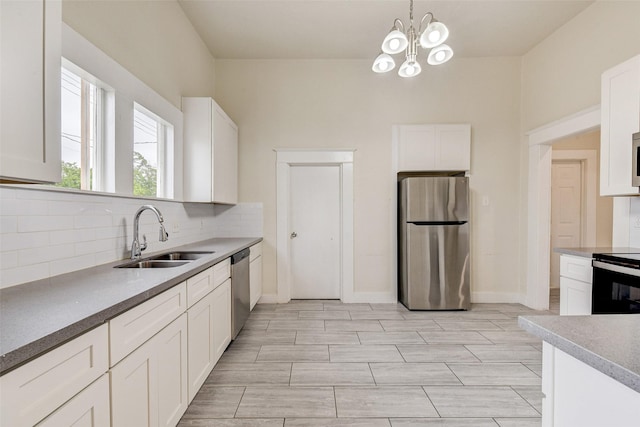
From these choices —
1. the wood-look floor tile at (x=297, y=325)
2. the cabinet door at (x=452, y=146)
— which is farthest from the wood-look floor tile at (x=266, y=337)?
the cabinet door at (x=452, y=146)

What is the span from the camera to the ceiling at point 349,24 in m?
3.04

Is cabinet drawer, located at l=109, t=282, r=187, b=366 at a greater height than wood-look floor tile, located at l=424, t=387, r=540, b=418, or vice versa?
cabinet drawer, located at l=109, t=282, r=187, b=366

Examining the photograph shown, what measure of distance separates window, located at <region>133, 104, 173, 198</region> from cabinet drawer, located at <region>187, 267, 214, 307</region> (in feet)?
2.85

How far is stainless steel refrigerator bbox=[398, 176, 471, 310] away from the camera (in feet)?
12.3

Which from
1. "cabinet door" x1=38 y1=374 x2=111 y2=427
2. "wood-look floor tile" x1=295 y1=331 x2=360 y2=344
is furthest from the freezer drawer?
"cabinet door" x1=38 y1=374 x2=111 y2=427

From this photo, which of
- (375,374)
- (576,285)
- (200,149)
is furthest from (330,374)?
(200,149)

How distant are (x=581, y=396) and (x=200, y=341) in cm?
193

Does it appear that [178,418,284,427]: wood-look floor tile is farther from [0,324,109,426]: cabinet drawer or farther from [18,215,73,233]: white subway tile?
[18,215,73,233]: white subway tile

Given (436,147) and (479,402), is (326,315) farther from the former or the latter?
(436,147)

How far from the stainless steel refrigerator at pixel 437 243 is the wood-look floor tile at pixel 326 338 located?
1.13 meters

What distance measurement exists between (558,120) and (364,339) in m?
3.25

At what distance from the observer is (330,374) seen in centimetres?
234

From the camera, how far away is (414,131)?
13.2 feet

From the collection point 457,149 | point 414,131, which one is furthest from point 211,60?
point 457,149
